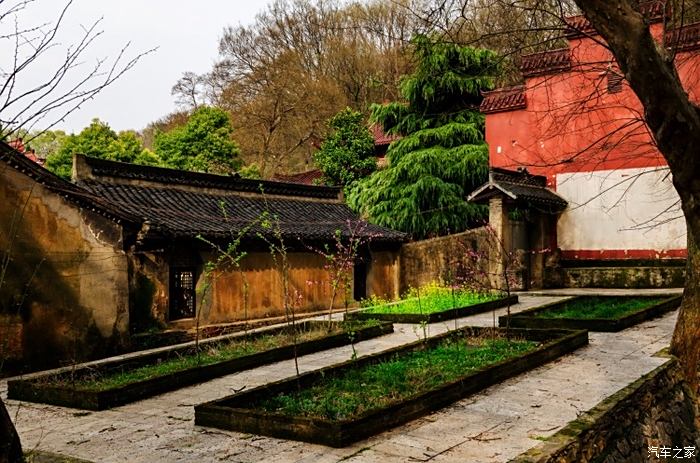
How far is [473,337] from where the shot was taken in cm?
1016

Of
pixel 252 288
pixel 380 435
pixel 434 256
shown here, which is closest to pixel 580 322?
pixel 380 435

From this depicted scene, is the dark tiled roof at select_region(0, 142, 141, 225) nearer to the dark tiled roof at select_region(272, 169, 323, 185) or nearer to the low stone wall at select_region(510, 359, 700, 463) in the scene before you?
the low stone wall at select_region(510, 359, 700, 463)

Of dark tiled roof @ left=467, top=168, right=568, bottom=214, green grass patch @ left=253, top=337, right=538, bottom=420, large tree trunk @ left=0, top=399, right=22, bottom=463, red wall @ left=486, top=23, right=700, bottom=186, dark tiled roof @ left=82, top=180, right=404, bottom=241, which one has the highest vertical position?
red wall @ left=486, top=23, right=700, bottom=186

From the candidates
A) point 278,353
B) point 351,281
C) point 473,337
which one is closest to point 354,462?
point 278,353

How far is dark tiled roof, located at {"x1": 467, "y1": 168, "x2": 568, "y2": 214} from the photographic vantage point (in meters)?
17.8

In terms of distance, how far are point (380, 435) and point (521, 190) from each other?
1406cm

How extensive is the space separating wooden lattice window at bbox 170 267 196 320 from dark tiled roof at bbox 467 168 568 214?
29.9ft

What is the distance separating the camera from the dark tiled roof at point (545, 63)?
755 inches

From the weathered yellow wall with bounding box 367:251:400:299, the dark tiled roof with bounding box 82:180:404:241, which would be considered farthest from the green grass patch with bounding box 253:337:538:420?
the weathered yellow wall with bounding box 367:251:400:299

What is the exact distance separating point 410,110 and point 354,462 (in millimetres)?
19218

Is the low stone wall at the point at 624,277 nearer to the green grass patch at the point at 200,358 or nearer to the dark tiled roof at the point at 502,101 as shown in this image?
the dark tiled roof at the point at 502,101

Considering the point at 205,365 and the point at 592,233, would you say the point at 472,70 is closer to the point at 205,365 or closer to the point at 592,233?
the point at 592,233

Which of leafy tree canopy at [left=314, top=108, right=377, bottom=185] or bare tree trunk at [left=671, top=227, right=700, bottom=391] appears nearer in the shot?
bare tree trunk at [left=671, top=227, right=700, bottom=391]

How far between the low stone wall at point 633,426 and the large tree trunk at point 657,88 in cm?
192
